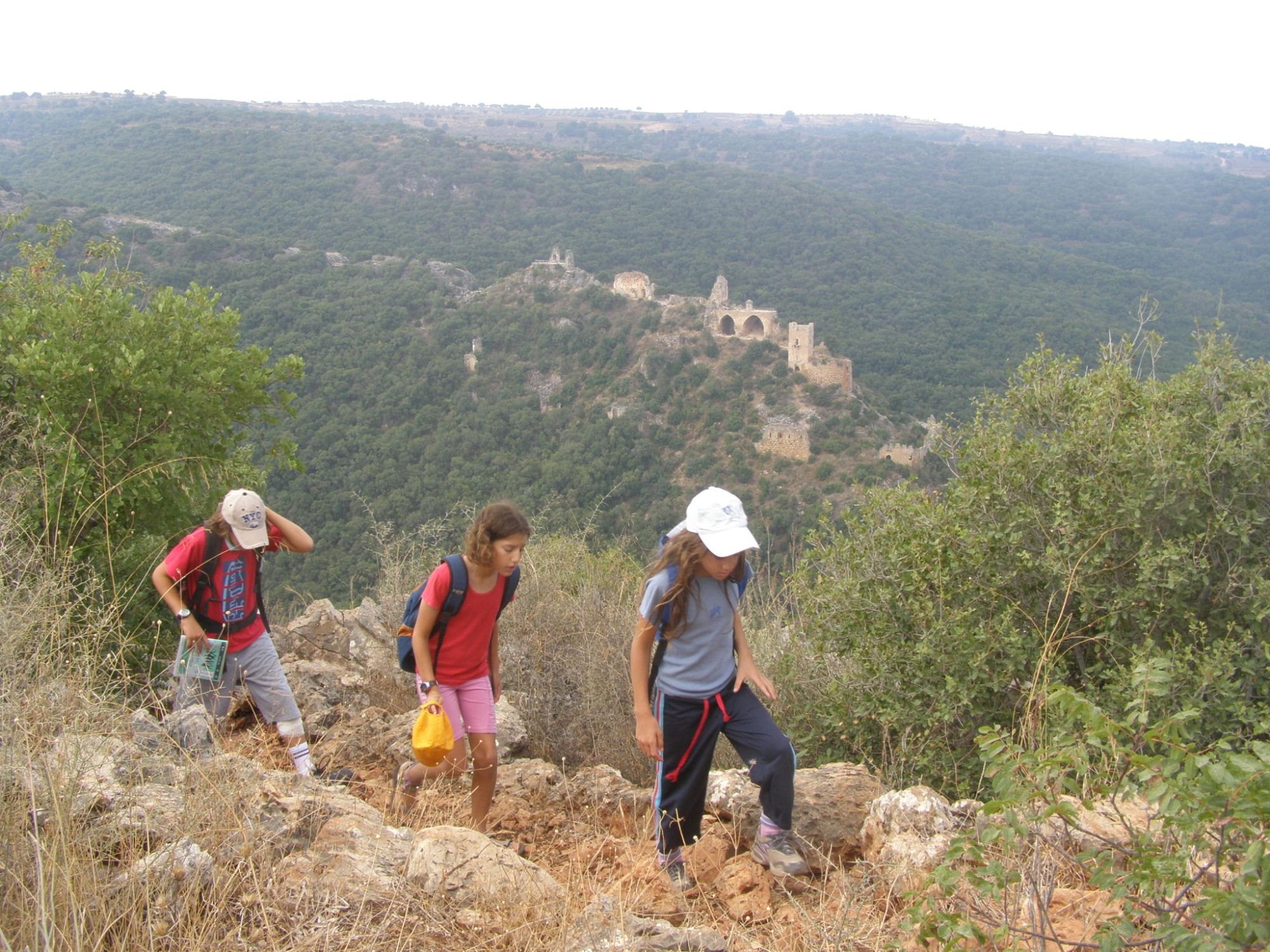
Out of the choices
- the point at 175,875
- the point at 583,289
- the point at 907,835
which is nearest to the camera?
Result: the point at 175,875

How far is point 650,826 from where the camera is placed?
3494 millimetres

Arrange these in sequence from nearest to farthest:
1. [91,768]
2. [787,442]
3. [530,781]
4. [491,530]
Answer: [91,768] < [491,530] < [530,781] < [787,442]

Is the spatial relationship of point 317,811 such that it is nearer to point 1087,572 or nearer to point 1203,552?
point 1087,572

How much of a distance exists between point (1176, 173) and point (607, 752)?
114 metres

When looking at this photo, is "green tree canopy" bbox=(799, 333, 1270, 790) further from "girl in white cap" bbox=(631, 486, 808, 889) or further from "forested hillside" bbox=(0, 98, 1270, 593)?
"girl in white cap" bbox=(631, 486, 808, 889)

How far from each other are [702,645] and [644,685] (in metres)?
0.24

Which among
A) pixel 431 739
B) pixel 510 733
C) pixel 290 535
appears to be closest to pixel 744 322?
pixel 510 733

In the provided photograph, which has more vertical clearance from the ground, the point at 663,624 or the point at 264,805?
the point at 663,624

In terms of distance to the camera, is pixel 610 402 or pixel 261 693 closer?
pixel 261 693

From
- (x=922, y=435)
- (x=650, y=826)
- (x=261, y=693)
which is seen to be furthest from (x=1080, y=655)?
(x=922, y=435)

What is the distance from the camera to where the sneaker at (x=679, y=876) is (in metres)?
2.86

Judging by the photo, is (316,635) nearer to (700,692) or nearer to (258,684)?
(258,684)

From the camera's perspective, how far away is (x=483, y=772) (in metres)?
3.41

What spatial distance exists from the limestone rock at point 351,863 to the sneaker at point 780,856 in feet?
3.91
